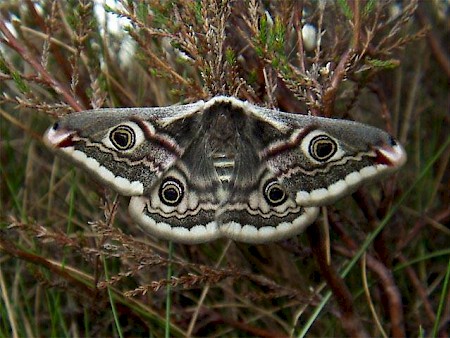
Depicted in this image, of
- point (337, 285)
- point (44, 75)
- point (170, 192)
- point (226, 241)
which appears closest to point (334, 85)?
point (170, 192)

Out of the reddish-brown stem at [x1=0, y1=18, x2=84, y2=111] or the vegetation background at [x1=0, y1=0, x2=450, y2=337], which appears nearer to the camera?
the vegetation background at [x1=0, y1=0, x2=450, y2=337]

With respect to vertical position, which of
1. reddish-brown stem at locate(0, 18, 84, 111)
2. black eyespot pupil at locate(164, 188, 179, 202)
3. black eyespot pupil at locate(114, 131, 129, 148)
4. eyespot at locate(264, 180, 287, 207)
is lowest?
black eyespot pupil at locate(164, 188, 179, 202)

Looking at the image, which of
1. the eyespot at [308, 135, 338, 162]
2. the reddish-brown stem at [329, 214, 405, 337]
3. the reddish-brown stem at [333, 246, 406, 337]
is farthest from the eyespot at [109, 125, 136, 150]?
the reddish-brown stem at [333, 246, 406, 337]

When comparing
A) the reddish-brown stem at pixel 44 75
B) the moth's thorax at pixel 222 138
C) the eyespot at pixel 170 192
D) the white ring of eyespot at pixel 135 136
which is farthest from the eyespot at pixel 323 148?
the reddish-brown stem at pixel 44 75

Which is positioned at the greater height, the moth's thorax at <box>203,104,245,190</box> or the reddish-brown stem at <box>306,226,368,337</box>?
the moth's thorax at <box>203,104,245,190</box>

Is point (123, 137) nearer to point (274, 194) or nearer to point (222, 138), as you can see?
point (222, 138)

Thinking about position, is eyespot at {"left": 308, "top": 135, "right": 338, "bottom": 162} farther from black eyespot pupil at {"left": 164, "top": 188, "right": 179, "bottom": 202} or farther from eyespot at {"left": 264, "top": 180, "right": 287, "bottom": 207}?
black eyespot pupil at {"left": 164, "top": 188, "right": 179, "bottom": 202}
